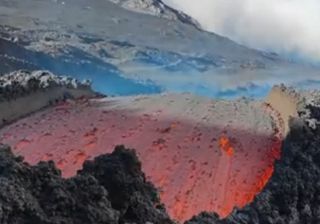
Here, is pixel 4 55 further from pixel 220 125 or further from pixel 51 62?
pixel 220 125

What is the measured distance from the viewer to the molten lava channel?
4930mm

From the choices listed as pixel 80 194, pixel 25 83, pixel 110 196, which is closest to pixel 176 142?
pixel 25 83

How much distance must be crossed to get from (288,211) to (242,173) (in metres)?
1.28

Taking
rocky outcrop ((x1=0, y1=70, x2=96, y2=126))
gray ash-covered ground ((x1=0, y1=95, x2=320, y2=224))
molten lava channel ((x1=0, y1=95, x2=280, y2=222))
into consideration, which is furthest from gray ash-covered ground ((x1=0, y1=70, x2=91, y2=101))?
gray ash-covered ground ((x1=0, y1=95, x2=320, y2=224))

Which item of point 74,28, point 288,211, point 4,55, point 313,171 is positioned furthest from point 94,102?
point 74,28

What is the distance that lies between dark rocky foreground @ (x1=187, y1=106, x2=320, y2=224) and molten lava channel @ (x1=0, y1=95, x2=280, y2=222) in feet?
0.79

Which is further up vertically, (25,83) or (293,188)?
(293,188)

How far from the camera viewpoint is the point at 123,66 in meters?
16.6

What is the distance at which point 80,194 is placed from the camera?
106 inches

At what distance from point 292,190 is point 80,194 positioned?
1.68m

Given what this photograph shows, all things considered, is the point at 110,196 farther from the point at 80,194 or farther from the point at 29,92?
the point at 29,92

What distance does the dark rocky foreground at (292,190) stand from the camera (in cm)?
358

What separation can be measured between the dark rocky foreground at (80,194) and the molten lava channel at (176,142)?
58.6 inches

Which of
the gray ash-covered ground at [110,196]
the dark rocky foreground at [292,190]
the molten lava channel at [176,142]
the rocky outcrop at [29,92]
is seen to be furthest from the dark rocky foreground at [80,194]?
the rocky outcrop at [29,92]
